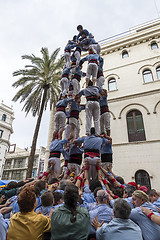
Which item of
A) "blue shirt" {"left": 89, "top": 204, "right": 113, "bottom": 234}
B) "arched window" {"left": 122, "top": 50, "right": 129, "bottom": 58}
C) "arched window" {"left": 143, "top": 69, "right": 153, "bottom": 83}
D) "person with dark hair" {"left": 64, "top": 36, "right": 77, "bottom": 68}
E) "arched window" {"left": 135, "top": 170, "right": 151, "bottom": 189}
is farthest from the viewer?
"arched window" {"left": 122, "top": 50, "right": 129, "bottom": 58}

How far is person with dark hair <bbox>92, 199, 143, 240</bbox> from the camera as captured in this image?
2049 mm

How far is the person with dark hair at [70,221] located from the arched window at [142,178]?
1159 centimetres

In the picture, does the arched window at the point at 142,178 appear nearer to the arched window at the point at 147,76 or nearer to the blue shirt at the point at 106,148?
the blue shirt at the point at 106,148

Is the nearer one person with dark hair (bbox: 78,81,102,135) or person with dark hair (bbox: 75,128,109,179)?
person with dark hair (bbox: 75,128,109,179)

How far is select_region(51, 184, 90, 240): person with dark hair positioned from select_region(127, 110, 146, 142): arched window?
12665 mm

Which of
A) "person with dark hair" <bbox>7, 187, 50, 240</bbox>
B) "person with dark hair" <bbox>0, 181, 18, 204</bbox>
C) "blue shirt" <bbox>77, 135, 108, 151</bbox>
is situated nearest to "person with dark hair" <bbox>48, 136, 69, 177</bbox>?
"blue shirt" <bbox>77, 135, 108, 151</bbox>

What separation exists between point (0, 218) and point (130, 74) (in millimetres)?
17440

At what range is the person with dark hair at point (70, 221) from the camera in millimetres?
2028

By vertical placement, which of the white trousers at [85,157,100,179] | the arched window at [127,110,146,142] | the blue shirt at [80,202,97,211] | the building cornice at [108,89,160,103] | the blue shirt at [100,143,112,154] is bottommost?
the blue shirt at [80,202,97,211]

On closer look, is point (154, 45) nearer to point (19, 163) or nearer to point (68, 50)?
point (68, 50)

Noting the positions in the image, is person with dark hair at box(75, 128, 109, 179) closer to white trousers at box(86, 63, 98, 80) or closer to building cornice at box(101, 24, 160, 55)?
white trousers at box(86, 63, 98, 80)

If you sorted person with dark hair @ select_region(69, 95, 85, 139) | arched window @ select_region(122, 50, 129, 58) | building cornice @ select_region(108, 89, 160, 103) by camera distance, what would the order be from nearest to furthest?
person with dark hair @ select_region(69, 95, 85, 139) → building cornice @ select_region(108, 89, 160, 103) → arched window @ select_region(122, 50, 129, 58)

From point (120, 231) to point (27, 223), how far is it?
127 centimetres

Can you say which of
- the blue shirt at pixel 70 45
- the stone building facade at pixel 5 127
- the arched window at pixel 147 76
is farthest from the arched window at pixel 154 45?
the stone building facade at pixel 5 127
